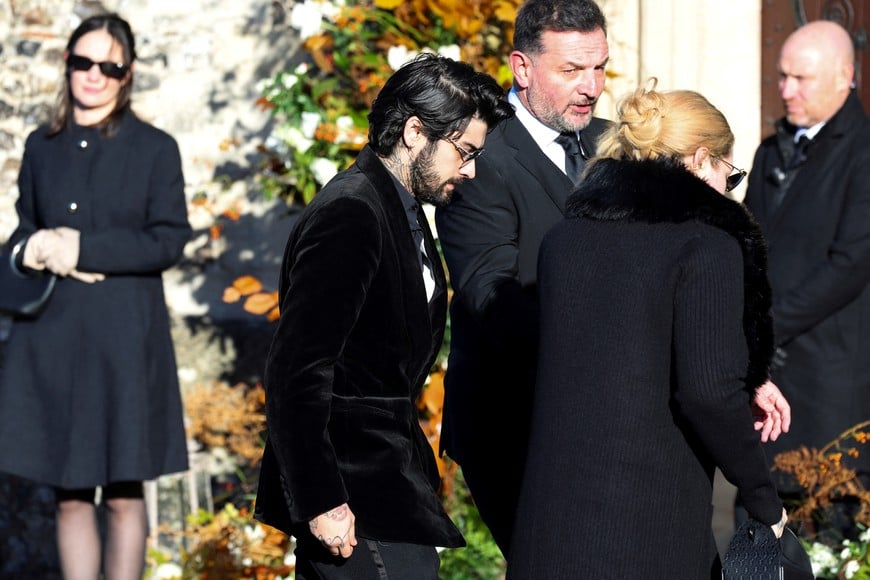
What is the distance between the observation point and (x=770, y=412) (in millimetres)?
3088

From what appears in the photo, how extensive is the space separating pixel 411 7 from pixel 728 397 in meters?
3.16

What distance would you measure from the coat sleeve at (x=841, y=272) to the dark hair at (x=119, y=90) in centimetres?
233

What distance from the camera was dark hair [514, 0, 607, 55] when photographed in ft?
12.0

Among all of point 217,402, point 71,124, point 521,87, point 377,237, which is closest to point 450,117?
point 377,237

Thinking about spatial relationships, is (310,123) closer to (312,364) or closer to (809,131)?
(809,131)

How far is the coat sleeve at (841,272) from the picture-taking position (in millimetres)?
4762

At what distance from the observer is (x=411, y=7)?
550 centimetres

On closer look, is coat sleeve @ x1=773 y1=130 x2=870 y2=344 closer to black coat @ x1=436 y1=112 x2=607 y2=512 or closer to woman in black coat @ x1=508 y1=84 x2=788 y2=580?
black coat @ x1=436 y1=112 x2=607 y2=512

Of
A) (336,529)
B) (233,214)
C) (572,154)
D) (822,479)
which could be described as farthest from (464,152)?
(233,214)

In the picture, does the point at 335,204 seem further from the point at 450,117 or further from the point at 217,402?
the point at 217,402

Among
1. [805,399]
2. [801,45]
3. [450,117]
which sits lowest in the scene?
[805,399]

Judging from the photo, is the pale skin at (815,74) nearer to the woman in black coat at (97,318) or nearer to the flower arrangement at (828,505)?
the flower arrangement at (828,505)

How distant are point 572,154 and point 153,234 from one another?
1786mm

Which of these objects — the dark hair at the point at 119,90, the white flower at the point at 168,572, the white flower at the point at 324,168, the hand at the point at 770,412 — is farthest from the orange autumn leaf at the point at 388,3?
the hand at the point at 770,412
